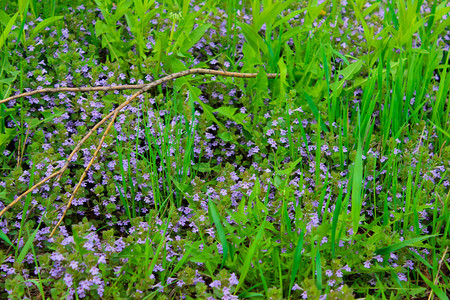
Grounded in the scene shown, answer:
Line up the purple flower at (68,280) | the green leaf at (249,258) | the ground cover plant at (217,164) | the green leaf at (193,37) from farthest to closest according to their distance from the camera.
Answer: the green leaf at (193,37)
the ground cover plant at (217,164)
the green leaf at (249,258)
the purple flower at (68,280)

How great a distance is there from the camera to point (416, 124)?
3.47m

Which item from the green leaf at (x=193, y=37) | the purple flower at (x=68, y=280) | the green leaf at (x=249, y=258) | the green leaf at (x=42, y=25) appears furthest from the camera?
the green leaf at (x=193, y=37)

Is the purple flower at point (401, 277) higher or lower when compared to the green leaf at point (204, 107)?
lower

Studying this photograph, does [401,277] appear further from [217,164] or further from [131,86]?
[131,86]

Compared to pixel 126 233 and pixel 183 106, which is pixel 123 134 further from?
pixel 126 233

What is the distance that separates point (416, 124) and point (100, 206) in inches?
87.9

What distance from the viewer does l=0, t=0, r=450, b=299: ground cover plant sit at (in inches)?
99.3

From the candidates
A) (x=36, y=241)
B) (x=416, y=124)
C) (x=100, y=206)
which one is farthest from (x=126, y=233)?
(x=416, y=124)

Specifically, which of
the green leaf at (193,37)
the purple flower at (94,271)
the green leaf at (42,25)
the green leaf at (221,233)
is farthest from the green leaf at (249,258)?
the green leaf at (42,25)

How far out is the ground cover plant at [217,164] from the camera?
2.52 meters

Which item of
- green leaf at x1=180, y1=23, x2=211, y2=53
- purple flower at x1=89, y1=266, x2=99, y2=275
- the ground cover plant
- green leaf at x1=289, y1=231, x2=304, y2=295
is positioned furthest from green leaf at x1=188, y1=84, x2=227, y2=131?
purple flower at x1=89, y1=266, x2=99, y2=275

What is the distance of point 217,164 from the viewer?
3.45 metres

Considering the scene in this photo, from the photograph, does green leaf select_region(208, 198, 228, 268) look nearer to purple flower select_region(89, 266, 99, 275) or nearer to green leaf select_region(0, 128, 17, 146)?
purple flower select_region(89, 266, 99, 275)

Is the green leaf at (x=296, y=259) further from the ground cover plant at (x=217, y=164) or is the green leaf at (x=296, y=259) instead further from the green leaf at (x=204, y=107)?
the green leaf at (x=204, y=107)
